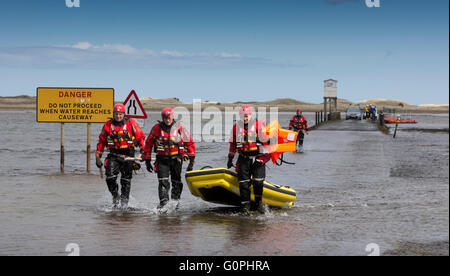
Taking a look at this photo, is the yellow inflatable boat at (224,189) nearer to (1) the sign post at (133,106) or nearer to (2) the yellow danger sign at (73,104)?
(1) the sign post at (133,106)

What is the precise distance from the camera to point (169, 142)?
10.7 m

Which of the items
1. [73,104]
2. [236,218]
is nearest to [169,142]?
[236,218]

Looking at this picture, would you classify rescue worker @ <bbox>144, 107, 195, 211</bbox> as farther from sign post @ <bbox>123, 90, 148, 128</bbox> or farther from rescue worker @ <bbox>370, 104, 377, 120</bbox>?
rescue worker @ <bbox>370, 104, 377, 120</bbox>

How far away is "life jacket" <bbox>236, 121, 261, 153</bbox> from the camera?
1059 cm

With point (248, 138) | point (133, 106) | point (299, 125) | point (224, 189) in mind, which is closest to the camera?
point (248, 138)

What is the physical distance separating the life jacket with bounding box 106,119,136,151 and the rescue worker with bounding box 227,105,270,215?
71.0 inches

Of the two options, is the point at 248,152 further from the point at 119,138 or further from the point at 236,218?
the point at 119,138

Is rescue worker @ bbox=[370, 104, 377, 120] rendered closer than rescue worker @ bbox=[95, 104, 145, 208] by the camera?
No

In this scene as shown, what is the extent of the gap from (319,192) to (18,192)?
6.42 metres

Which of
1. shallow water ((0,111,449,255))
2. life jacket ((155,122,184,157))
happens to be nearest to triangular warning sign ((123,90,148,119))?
shallow water ((0,111,449,255))

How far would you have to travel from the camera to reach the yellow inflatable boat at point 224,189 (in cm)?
1096

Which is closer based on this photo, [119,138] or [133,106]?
[119,138]
